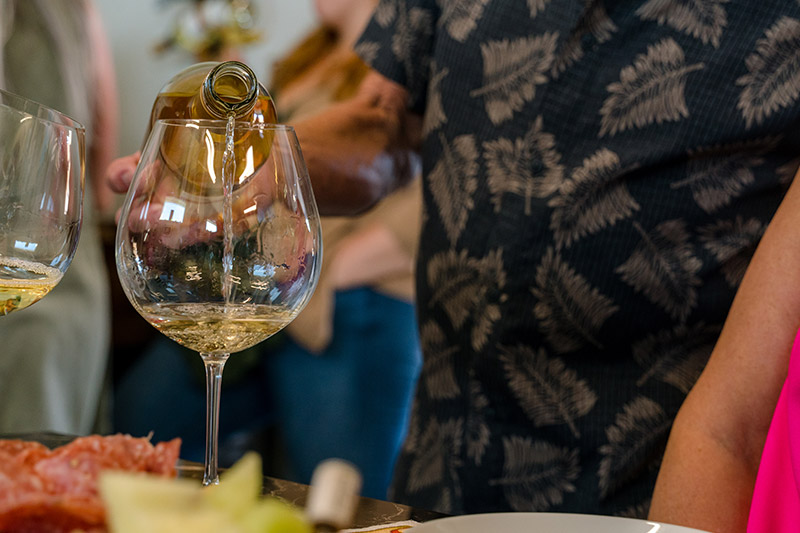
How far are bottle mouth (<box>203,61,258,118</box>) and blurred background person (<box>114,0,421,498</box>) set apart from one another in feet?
5.86

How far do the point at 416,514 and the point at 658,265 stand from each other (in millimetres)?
413

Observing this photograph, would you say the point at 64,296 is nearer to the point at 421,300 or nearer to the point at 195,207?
the point at 421,300

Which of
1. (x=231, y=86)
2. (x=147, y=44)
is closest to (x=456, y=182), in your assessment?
(x=231, y=86)

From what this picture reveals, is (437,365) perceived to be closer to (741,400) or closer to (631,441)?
(631,441)

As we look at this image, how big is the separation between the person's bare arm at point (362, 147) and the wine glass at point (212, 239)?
455 millimetres

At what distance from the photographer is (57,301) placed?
1.86 meters

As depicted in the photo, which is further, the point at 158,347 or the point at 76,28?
the point at 158,347

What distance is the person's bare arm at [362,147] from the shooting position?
3.21 feet

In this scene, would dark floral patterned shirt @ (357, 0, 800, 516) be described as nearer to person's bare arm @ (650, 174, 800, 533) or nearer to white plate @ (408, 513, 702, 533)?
person's bare arm @ (650, 174, 800, 533)

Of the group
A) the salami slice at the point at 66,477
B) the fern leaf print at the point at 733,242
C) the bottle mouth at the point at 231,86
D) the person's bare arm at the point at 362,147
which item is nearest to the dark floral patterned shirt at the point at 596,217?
the fern leaf print at the point at 733,242

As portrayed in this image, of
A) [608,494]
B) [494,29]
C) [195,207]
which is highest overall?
[494,29]

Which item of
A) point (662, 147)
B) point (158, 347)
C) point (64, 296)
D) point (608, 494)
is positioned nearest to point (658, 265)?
point (662, 147)

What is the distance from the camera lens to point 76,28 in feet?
6.08

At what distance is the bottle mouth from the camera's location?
546mm
